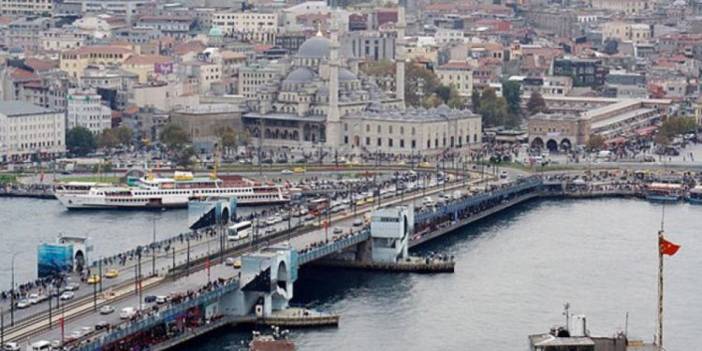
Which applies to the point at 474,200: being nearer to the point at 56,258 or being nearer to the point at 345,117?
the point at 345,117

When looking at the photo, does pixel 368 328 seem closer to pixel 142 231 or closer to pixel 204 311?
pixel 204 311

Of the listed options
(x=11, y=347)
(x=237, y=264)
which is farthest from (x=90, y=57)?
(x=11, y=347)

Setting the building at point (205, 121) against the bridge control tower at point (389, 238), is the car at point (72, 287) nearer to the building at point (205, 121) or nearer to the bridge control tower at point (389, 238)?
the bridge control tower at point (389, 238)

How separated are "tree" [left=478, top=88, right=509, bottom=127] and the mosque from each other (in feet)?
7.36

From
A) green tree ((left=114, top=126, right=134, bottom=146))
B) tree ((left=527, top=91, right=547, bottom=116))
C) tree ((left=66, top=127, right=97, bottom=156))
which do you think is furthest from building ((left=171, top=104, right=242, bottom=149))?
tree ((left=527, top=91, right=547, bottom=116))

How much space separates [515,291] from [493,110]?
78.0ft

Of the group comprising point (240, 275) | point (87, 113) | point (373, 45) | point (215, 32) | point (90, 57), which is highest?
point (215, 32)

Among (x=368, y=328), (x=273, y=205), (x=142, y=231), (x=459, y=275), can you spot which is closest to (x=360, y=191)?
(x=273, y=205)

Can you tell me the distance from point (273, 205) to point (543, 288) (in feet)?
38.4

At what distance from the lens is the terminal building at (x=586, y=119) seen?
2025 inches

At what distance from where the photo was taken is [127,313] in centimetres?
2675

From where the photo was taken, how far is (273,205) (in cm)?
4216

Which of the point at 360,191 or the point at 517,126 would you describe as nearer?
the point at 360,191

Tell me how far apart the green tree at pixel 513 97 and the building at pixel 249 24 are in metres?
13.1
